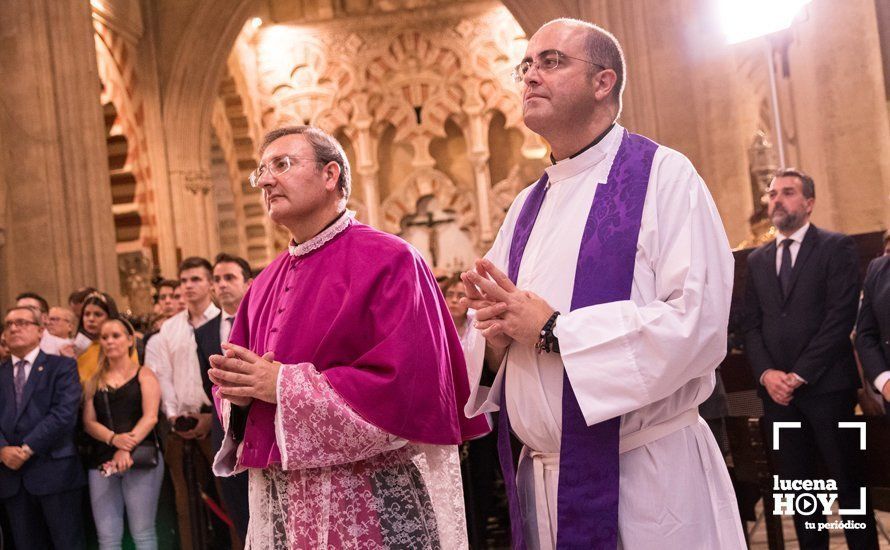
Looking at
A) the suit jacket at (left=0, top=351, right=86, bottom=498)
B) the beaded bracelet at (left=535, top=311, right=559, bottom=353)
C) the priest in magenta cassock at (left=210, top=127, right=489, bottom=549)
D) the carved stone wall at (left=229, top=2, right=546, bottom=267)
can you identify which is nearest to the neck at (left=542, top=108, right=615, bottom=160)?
the beaded bracelet at (left=535, top=311, right=559, bottom=353)

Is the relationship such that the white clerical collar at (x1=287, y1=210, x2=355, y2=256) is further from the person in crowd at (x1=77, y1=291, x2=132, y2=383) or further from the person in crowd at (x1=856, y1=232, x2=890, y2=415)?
the person in crowd at (x1=77, y1=291, x2=132, y2=383)

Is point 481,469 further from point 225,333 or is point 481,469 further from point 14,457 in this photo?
point 14,457

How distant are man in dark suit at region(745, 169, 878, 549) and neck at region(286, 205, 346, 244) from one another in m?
2.66

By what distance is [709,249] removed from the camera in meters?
2.20

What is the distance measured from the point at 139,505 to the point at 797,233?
3861mm

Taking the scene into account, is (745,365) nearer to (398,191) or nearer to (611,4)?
(611,4)

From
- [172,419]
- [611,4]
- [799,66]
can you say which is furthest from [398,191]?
[172,419]

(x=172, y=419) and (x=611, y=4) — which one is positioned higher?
(x=611, y=4)

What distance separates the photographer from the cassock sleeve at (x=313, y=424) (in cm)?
268

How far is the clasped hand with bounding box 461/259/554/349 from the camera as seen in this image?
2213 mm

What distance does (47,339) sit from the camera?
23.4ft

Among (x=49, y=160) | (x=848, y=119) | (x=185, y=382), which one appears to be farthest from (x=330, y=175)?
(x=49, y=160)

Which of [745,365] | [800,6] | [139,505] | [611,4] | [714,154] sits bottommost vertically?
[139,505]

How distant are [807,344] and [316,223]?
9.18ft
